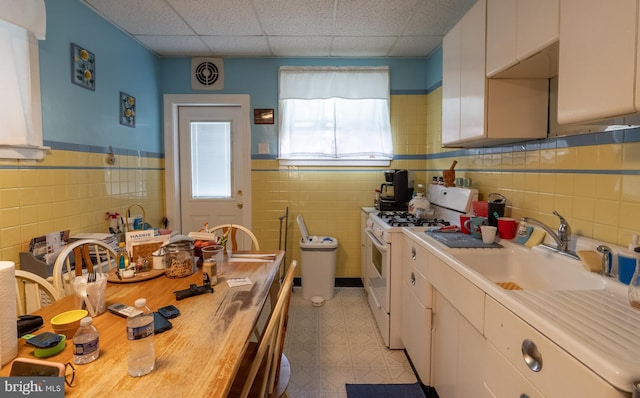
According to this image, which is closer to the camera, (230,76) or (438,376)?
(438,376)

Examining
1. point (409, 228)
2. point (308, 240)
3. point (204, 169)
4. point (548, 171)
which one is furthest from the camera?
point (204, 169)

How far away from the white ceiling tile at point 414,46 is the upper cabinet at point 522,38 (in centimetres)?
148

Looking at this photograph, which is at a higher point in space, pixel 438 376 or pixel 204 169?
pixel 204 169

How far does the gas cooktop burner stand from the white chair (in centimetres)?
107

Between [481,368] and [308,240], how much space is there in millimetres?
2333

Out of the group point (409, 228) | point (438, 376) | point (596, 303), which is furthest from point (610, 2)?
point (438, 376)

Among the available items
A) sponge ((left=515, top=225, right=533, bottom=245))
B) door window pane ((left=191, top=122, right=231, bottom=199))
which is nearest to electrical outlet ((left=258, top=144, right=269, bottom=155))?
door window pane ((left=191, top=122, right=231, bottom=199))

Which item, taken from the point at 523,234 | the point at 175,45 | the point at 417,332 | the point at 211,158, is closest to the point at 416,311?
the point at 417,332

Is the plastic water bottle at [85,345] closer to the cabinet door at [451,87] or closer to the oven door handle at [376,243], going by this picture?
the oven door handle at [376,243]

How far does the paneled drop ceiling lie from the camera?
259 cm

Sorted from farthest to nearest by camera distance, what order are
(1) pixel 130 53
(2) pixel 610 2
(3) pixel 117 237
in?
(1) pixel 130 53 < (3) pixel 117 237 < (2) pixel 610 2

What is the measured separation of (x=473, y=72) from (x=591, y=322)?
151 cm

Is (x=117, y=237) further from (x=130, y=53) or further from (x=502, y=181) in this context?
(x=502, y=181)

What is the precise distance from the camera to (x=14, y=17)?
1.84 meters
